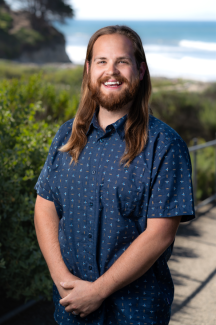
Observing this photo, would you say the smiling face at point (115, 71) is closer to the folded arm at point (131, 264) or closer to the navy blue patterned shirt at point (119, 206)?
the navy blue patterned shirt at point (119, 206)

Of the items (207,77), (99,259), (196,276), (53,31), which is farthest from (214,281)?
(53,31)

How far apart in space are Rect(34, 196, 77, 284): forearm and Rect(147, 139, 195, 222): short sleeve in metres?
0.52

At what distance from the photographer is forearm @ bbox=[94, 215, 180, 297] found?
1545 millimetres

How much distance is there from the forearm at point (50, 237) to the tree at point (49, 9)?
65131 millimetres

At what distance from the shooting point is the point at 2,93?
135 inches

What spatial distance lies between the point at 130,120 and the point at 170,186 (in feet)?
1.28

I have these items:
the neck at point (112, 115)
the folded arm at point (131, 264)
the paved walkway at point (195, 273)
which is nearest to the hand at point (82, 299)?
the folded arm at point (131, 264)

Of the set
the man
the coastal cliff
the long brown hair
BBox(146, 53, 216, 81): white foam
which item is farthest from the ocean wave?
the man

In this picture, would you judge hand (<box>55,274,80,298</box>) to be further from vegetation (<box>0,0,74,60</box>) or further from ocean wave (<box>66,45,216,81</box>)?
vegetation (<box>0,0,74,60</box>)

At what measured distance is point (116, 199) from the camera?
1572mm

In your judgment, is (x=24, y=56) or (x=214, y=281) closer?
(x=214, y=281)

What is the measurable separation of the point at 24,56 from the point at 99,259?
6033 cm

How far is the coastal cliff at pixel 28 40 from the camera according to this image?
56.5 m

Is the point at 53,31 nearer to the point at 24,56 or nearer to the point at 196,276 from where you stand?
the point at 24,56
